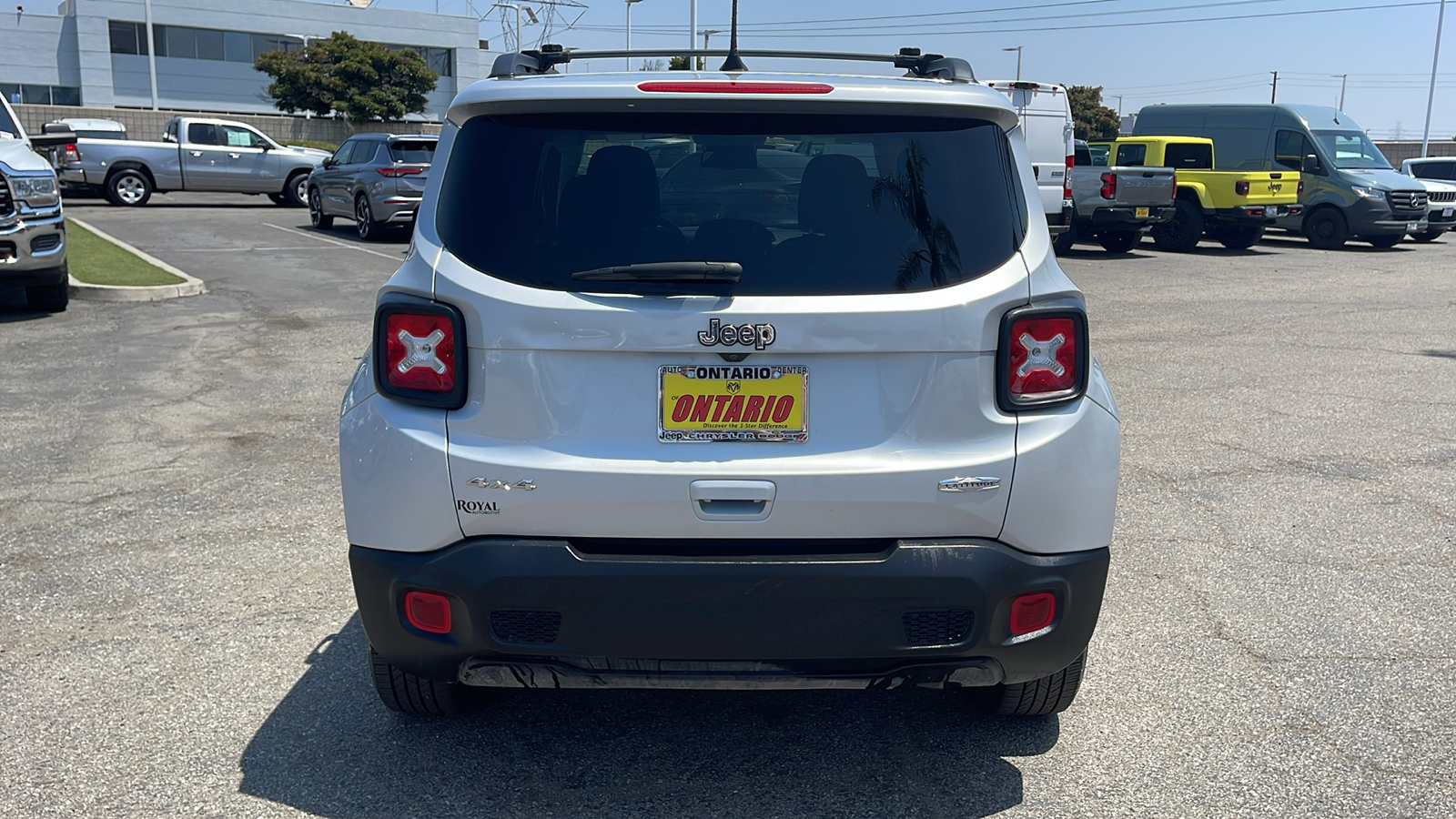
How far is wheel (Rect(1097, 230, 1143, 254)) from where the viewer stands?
21.3 meters

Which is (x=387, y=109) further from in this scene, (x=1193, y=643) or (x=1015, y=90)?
(x=1193, y=643)

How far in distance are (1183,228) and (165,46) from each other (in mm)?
57343

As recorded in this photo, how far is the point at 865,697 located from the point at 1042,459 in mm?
1245

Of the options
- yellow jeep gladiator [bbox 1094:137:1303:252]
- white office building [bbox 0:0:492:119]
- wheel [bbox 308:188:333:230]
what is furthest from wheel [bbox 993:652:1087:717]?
white office building [bbox 0:0:492:119]

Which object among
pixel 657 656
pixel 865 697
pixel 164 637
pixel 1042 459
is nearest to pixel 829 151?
pixel 1042 459

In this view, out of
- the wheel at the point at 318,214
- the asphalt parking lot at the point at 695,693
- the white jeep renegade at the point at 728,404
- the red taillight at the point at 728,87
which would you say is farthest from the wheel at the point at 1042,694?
the wheel at the point at 318,214

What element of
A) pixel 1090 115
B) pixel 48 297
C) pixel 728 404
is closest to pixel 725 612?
pixel 728 404

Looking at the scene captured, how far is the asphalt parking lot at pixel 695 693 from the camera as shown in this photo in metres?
3.35

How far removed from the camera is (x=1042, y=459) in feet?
10.0

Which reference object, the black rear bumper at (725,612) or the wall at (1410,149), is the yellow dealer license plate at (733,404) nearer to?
the black rear bumper at (725,612)

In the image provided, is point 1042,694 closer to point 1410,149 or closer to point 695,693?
point 695,693

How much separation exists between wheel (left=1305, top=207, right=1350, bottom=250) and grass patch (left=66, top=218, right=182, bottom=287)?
19.7 metres

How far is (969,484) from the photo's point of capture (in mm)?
2998

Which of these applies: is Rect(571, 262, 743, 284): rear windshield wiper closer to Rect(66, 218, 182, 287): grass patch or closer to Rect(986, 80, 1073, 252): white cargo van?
Rect(66, 218, 182, 287): grass patch
